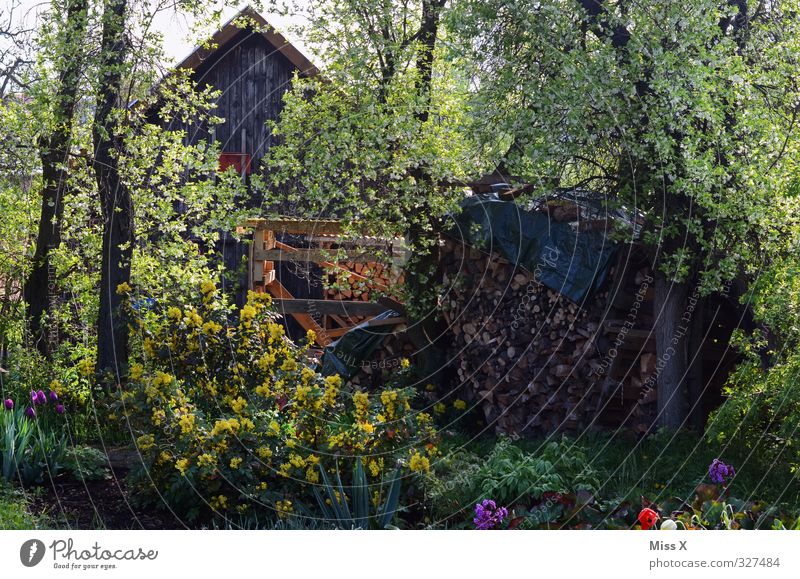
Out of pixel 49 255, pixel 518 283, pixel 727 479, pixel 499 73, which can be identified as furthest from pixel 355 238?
pixel 727 479

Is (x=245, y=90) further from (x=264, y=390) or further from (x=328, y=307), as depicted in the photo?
(x=264, y=390)

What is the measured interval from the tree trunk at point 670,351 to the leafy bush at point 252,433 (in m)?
1.87

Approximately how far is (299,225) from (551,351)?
2.14m

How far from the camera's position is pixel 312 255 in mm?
7402

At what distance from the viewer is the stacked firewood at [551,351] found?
6.26m

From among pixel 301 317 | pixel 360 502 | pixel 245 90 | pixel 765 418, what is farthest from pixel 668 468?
pixel 245 90

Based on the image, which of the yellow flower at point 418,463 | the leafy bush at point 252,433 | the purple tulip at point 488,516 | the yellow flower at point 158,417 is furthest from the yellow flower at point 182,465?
the purple tulip at point 488,516

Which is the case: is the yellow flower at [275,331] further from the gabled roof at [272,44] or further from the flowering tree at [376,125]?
the gabled roof at [272,44]

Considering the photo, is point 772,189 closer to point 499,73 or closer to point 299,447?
point 499,73

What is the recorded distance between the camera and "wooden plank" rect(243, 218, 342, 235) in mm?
6832

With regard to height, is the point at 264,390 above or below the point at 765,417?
above
